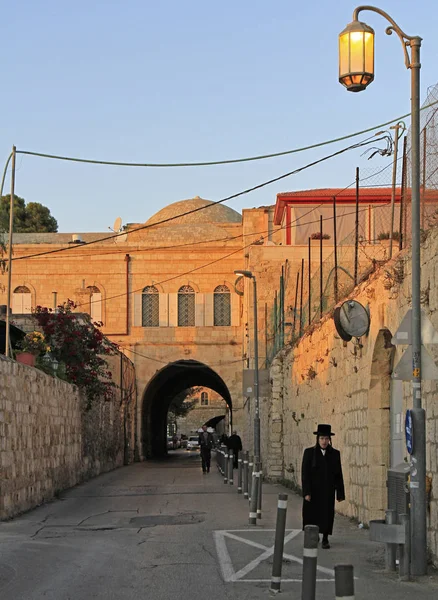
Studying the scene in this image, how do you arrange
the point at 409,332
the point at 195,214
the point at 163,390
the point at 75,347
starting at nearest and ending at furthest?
the point at 409,332 < the point at 75,347 < the point at 195,214 < the point at 163,390

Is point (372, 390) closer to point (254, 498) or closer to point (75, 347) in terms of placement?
point (254, 498)

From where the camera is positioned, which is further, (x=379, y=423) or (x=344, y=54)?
(x=379, y=423)

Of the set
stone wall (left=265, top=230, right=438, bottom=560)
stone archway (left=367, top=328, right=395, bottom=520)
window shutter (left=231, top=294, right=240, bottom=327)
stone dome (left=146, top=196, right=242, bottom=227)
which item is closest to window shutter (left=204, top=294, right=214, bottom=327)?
→ window shutter (left=231, top=294, right=240, bottom=327)

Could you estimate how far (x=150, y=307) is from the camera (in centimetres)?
5344

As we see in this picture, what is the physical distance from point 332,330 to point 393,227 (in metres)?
4.02

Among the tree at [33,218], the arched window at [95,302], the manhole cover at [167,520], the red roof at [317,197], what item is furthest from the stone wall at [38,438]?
the tree at [33,218]

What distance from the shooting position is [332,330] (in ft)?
61.7

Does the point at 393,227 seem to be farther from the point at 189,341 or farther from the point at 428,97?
the point at 189,341

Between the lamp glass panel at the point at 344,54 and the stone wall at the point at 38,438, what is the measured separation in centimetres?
832

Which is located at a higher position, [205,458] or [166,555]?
[166,555]

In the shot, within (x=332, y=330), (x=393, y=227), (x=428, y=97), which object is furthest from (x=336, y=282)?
(x=428, y=97)

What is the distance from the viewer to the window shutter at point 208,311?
53188 mm

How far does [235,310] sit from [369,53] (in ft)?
140

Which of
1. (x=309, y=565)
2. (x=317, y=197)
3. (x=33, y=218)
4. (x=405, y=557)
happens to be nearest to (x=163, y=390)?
(x=317, y=197)
